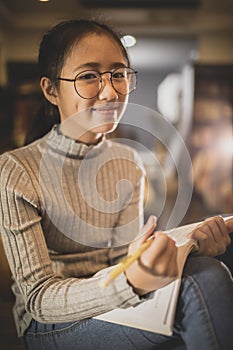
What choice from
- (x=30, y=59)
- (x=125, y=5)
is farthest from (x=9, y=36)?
(x=125, y=5)

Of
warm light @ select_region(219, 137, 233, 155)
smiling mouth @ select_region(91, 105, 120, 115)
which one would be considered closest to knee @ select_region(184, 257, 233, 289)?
smiling mouth @ select_region(91, 105, 120, 115)

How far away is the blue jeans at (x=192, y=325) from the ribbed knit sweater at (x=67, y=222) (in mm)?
32

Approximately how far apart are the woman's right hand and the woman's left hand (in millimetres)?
78

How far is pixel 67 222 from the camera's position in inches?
28.0

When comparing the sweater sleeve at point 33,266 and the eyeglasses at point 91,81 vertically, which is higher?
the eyeglasses at point 91,81

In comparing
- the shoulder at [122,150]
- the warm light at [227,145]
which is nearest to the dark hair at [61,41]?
the shoulder at [122,150]

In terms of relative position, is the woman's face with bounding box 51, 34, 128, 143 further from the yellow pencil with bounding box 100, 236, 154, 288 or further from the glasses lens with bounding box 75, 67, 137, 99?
the yellow pencil with bounding box 100, 236, 154, 288

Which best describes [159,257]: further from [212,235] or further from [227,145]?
[227,145]

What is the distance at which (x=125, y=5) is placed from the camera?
113 centimetres

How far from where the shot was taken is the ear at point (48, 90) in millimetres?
697

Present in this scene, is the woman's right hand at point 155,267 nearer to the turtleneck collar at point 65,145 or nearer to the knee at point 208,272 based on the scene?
the knee at point 208,272

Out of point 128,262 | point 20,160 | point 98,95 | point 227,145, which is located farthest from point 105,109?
point 227,145

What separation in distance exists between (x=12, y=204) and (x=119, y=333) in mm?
197

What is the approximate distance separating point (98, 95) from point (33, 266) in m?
0.22
